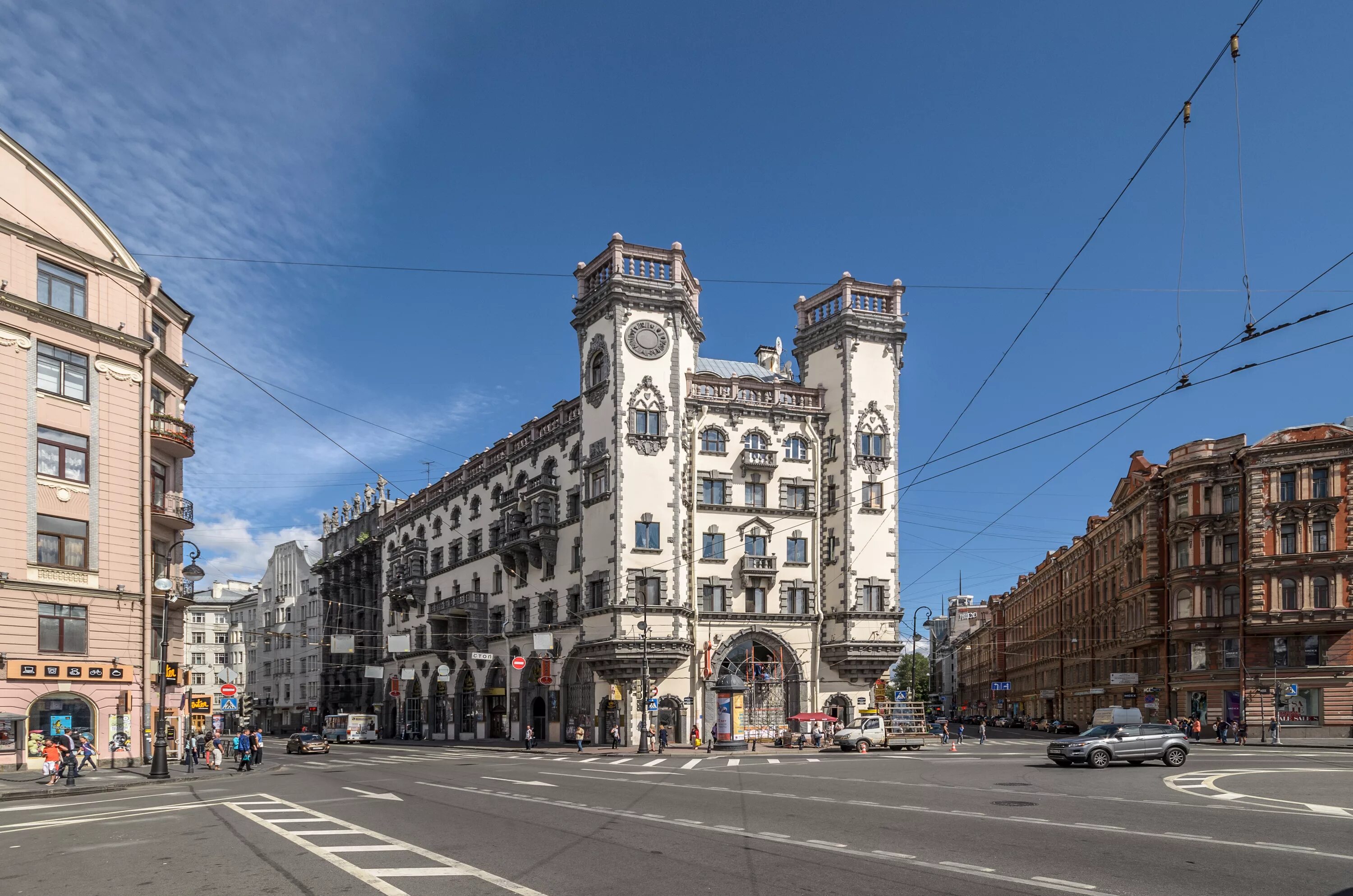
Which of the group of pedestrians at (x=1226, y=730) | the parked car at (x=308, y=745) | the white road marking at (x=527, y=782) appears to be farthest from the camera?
the parked car at (x=308, y=745)

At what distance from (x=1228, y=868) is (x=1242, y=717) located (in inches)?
2204

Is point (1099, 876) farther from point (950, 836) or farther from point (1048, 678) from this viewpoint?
point (1048, 678)

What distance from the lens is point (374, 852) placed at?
598 inches

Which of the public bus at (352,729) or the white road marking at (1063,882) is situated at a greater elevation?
the white road marking at (1063,882)

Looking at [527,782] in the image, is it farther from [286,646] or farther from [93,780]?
[286,646]

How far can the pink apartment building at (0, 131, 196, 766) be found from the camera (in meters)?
36.0

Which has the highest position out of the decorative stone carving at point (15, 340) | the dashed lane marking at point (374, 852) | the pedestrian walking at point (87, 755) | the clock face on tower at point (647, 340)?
the clock face on tower at point (647, 340)

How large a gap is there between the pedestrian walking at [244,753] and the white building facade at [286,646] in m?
66.4

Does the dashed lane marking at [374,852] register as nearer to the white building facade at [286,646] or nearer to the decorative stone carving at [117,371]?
the decorative stone carving at [117,371]

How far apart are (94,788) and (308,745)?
30.7m

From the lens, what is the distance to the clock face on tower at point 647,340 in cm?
5803

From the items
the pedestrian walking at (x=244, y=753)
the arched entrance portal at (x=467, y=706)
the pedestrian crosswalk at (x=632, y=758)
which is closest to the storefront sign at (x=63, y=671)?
the pedestrian walking at (x=244, y=753)

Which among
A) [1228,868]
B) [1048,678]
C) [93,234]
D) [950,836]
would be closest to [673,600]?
[93,234]

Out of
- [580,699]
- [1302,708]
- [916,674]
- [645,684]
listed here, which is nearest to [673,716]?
A: [645,684]
